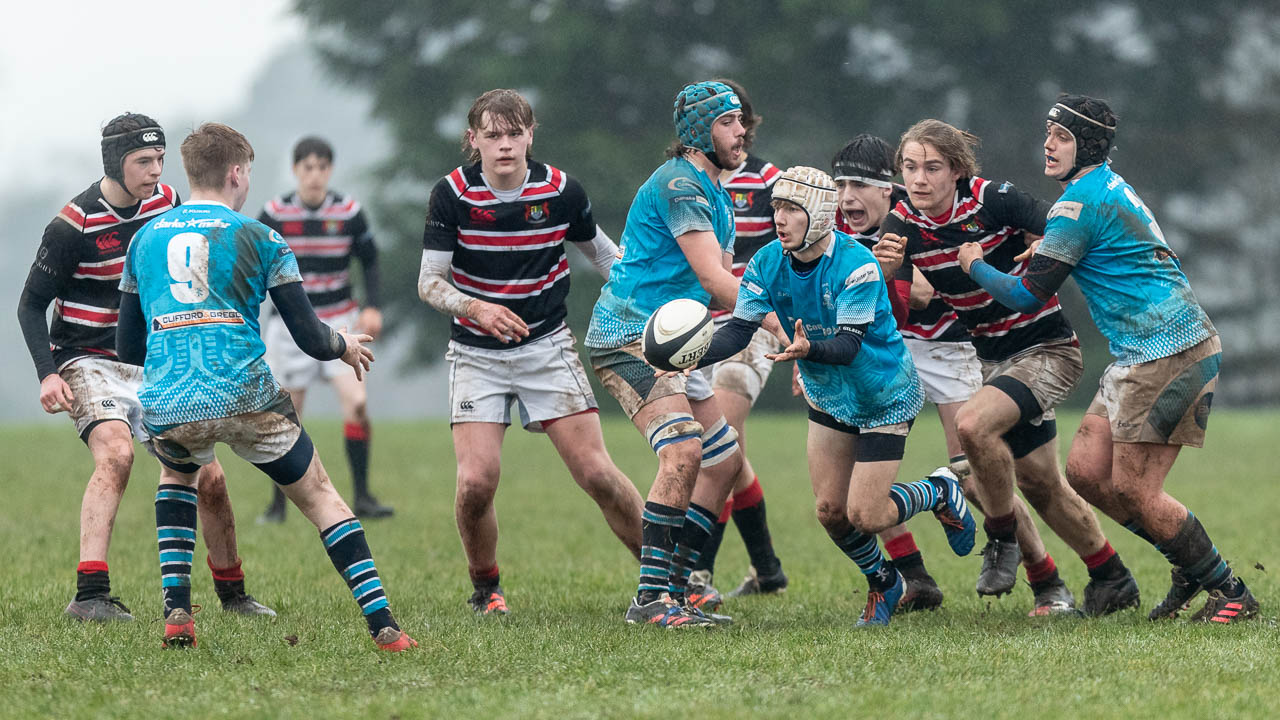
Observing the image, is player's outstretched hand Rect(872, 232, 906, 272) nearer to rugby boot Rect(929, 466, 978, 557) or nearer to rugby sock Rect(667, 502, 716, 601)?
rugby boot Rect(929, 466, 978, 557)

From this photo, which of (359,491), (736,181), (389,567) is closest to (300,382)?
(359,491)

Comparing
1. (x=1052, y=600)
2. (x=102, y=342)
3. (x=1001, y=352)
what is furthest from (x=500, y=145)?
(x=1052, y=600)

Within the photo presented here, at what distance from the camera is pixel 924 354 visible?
7.52m

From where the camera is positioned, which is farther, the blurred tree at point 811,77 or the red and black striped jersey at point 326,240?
the blurred tree at point 811,77

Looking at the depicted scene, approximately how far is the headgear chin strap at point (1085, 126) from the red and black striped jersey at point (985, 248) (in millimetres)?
429

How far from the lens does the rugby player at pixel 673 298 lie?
6.26m

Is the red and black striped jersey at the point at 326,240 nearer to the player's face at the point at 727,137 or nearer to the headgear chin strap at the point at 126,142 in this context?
the headgear chin strap at the point at 126,142

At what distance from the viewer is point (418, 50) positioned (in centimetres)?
3344

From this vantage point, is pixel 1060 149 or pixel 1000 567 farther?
pixel 1000 567

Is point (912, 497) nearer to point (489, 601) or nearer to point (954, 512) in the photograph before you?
point (954, 512)

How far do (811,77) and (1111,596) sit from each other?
26390mm

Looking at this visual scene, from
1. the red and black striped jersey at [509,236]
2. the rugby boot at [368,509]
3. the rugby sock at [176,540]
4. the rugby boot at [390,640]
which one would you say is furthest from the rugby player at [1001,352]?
the rugby boot at [368,509]

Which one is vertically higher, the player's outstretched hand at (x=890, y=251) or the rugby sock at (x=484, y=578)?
the player's outstretched hand at (x=890, y=251)

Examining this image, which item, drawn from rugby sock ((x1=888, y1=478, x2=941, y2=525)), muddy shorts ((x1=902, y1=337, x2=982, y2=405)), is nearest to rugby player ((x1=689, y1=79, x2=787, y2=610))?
muddy shorts ((x1=902, y1=337, x2=982, y2=405))
